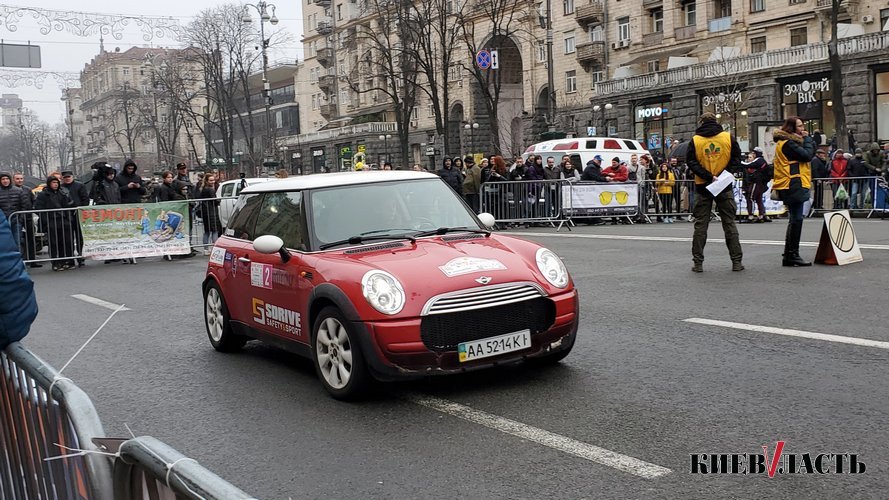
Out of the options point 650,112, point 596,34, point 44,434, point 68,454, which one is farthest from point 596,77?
point 68,454

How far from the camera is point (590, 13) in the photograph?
191 feet

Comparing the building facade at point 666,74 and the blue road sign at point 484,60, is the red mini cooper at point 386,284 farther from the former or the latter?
the blue road sign at point 484,60

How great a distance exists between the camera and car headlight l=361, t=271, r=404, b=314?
18.7ft

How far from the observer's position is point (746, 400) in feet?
17.7

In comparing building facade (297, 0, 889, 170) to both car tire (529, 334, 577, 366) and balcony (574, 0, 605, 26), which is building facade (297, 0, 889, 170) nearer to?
balcony (574, 0, 605, 26)

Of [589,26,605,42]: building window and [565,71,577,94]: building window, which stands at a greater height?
[589,26,605,42]: building window

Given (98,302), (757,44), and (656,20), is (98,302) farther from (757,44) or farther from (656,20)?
(656,20)

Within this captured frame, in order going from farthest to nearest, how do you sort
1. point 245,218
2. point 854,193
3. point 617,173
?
point 617,173, point 854,193, point 245,218

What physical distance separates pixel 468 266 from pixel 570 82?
56778 millimetres

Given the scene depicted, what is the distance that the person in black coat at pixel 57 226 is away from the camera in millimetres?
18719

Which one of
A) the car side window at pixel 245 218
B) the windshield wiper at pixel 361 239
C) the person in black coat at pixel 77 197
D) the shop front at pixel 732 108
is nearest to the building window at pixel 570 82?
the shop front at pixel 732 108

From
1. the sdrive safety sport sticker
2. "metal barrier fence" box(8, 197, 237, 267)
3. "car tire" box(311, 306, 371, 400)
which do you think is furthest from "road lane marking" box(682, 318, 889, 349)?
"metal barrier fence" box(8, 197, 237, 267)

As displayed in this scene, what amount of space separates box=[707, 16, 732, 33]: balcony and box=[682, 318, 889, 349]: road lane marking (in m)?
46.2

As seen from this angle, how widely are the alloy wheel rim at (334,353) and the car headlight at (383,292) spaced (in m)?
0.31
